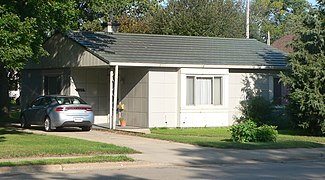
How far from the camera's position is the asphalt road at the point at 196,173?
13.5m

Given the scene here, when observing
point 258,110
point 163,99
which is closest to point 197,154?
point 163,99

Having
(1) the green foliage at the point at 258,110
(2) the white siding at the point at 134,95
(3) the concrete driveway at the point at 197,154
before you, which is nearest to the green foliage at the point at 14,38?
(3) the concrete driveway at the point at 197,154

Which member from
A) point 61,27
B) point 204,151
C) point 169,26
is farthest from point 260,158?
point 169,26

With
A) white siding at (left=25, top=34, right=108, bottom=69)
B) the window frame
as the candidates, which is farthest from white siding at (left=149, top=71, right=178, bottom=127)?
white siding at (left=25, top=34, right=108, bottom=69)

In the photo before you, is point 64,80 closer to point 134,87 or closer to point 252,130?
point 134,87

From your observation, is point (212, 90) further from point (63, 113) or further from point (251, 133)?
point (63, 113)

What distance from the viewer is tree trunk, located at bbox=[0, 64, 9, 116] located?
32.9 meters

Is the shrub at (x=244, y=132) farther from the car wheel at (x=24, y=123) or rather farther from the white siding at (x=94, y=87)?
the car wheel at (x=24, y=123)

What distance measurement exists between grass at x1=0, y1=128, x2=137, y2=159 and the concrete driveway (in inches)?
37.4

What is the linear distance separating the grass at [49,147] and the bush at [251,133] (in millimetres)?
4730

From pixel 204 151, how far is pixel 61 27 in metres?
7.66

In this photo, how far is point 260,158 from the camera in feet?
57.4

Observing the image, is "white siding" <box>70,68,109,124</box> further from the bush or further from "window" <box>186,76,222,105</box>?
the bush

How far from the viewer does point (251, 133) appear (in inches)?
826
